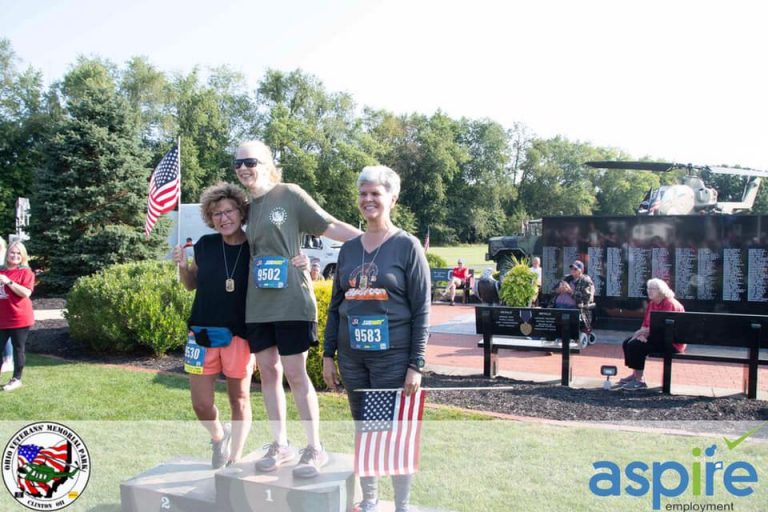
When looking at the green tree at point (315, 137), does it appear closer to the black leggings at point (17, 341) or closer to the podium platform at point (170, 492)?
the black leggings at point (17, 341)

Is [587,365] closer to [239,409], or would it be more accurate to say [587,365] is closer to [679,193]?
[239,409]

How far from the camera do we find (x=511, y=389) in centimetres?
708

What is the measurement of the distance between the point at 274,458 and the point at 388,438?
2.29 feet

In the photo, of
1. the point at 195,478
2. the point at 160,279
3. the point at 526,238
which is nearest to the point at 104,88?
the point at 160,279

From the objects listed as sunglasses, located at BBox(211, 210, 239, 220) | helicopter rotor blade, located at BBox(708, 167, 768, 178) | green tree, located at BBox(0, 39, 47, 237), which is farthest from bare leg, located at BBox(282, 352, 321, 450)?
green tree, located at BBox(0, 39, 47, 237)

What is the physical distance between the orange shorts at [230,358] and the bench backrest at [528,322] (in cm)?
491

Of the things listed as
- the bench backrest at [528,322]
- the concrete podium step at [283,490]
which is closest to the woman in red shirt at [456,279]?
the bench backrest at [528,322]

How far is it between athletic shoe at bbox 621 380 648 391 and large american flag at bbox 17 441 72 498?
18.9 feet

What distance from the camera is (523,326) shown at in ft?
26.0

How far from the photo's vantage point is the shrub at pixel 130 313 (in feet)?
27.6

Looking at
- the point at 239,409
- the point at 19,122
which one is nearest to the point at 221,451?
the point at 239,409

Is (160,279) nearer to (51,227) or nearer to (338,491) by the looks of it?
(338,491)

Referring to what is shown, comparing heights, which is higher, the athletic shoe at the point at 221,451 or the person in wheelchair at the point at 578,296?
the person in wheelchair at the point at 578,296

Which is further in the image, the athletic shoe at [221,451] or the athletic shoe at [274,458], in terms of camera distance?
the athletic shoe at [221,451]
